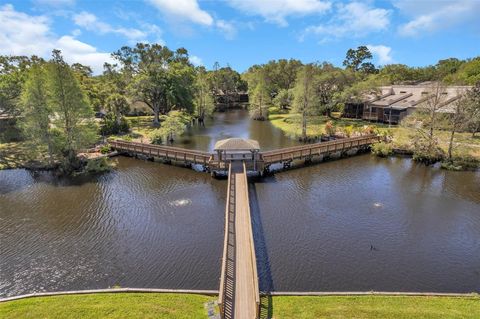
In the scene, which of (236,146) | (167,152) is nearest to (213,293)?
(236,146)

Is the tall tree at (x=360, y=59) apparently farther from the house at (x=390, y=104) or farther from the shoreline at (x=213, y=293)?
the shoreline at (x=213, y=293)

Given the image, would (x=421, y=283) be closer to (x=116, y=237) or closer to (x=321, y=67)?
(x=116, y=237)

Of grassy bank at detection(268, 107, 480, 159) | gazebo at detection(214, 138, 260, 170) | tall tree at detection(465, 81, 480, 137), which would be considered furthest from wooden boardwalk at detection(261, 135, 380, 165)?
tall tree at detection(465, 81, 480, 137)

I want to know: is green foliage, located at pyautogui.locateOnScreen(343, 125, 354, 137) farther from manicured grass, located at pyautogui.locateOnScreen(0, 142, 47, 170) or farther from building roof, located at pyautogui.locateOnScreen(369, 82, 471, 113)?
manicured grass, located at pyautogui.locateOnScreen(0, 142, 47, 170)

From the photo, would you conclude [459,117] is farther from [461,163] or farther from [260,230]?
[260,230]

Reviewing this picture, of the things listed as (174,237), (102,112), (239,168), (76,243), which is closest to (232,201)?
(174,237)

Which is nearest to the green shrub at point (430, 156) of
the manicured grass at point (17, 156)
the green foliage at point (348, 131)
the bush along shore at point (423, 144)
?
the bush along shore at point (423, 144)

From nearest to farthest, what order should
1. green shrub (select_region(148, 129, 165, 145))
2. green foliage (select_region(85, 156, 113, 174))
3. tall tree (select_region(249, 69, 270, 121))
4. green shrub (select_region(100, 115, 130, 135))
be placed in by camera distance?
green foliage (select_region(85, 156, 113, 174)) < green shrub (select_region(148, 129, 165, 145)) < green shrub (select_region(100, 115, 130, 135)) < tall tree (select_region(249, 69, 270, 121))
